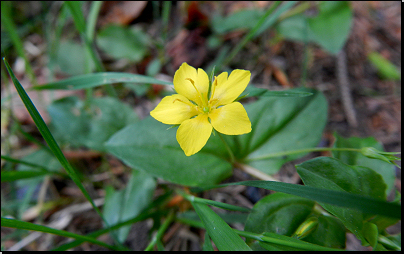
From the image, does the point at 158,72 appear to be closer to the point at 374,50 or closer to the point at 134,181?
the point at 134,181

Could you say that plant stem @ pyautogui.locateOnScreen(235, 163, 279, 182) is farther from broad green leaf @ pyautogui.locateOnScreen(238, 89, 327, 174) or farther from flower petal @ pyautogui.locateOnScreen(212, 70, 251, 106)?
flower petal @ pyautogui.locateOnScreen(212, 70, 251, 106)

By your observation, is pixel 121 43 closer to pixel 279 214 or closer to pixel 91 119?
pixel 91 119

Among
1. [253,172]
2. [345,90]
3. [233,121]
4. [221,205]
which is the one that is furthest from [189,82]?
[345,90]

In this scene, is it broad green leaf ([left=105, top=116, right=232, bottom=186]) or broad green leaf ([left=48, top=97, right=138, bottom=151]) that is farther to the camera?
broad green leaf ([left=48, top=97, right=138, bottom=151])

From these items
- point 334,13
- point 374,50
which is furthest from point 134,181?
point 374,50

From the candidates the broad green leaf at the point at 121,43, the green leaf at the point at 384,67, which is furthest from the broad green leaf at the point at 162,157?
the green leaf at the point at 384,67

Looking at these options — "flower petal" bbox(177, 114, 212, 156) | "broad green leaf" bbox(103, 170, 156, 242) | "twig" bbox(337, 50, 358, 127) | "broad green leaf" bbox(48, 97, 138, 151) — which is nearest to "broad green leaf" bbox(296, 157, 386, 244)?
"flower petal" bbox(177, 114, 212, 156)
